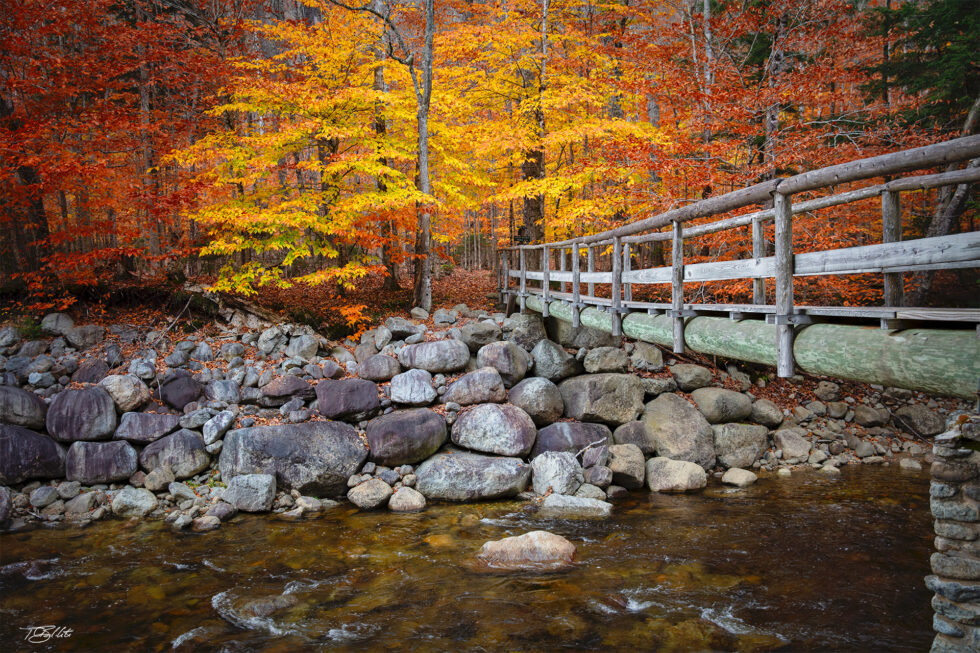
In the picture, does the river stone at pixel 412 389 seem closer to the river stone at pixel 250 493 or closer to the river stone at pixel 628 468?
the river stone at pixel 250 493

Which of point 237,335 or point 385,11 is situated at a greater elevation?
point 385,11

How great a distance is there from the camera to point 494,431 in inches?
364

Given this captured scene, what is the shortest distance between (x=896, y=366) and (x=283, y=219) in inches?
381

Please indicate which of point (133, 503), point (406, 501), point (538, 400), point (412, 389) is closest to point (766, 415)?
point (538, 400)

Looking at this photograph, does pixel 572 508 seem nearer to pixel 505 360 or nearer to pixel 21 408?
pixel 505 360

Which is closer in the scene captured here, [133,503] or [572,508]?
[133,503]

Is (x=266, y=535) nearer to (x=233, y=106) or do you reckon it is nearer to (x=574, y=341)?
(x=574, y=341)

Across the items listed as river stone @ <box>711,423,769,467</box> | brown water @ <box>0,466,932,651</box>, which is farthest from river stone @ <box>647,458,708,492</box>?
river stone @ <box>711,423,769,467</box>

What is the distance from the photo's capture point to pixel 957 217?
12.2 metres

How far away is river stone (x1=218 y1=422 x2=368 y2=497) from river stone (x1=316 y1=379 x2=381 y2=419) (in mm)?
536

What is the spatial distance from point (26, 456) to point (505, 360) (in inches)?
317

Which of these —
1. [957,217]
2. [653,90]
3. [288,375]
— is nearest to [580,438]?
[288,375]

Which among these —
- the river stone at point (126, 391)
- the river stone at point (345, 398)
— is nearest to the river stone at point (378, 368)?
the river stone at point (345, 398)

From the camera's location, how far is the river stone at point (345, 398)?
31.0ft
